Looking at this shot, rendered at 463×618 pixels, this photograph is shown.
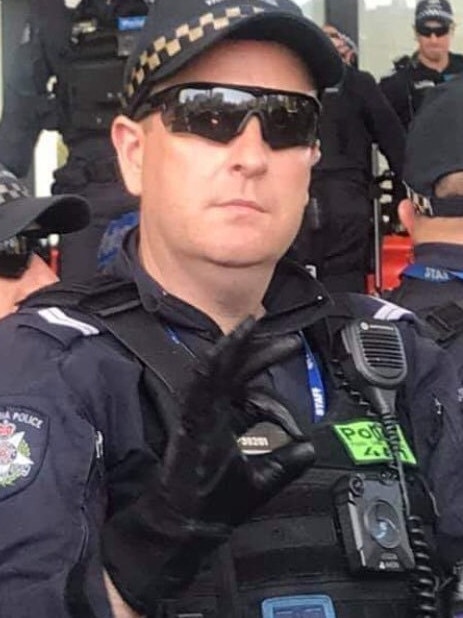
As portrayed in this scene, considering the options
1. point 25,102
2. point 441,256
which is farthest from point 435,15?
point 441,256

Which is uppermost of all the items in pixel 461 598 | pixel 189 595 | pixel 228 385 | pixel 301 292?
pixel 228 385

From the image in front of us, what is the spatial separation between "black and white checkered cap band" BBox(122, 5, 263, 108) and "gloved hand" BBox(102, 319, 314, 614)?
468 mm

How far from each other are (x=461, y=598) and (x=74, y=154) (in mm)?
2934

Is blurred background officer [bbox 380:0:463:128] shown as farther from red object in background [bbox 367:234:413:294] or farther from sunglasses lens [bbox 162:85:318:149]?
sunglasses lens [bbox 162:85:318:149]

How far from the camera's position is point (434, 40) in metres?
6.83

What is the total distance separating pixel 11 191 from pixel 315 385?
1717 mm

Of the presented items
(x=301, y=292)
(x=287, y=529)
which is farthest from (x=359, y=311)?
(x=287, y=529)

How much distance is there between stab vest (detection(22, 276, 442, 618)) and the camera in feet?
5.58

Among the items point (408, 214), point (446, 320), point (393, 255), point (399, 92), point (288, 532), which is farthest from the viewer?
point (399, 92)

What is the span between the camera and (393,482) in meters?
1.85

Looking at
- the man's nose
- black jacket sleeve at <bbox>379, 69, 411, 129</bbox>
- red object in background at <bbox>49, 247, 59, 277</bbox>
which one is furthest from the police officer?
black jacket sleeve at <bbox>379, 69, 411, 129</bbox>

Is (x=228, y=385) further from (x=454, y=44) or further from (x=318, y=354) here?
(x=454, y=44)

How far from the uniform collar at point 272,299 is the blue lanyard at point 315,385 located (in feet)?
0.12

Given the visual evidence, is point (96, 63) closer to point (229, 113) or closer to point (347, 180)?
point (347, 180)
